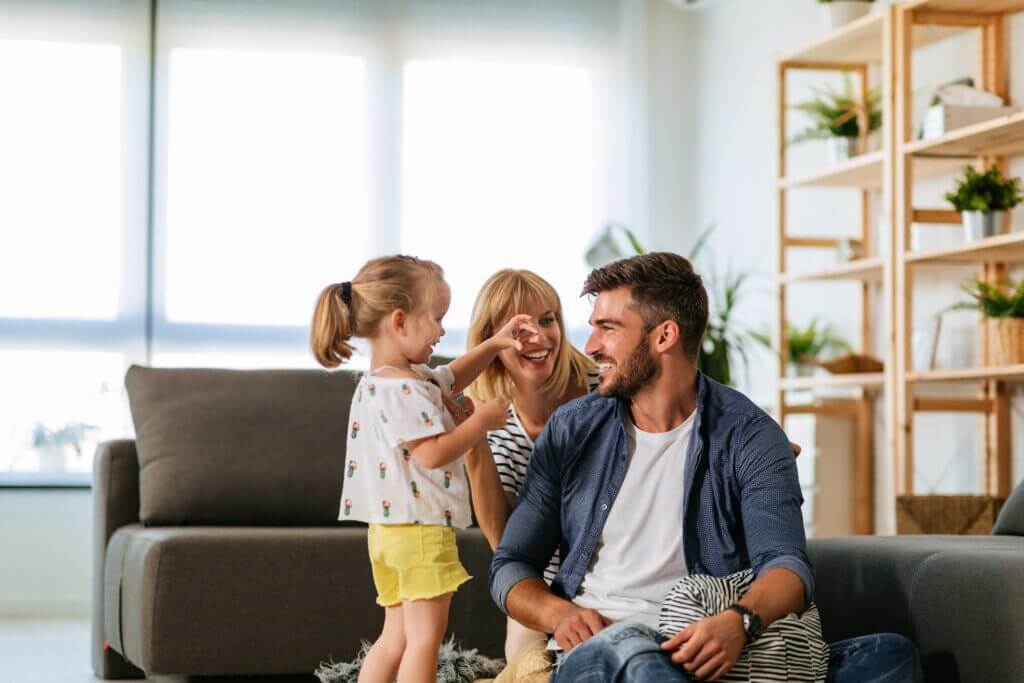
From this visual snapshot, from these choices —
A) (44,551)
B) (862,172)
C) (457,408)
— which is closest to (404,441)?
(457,408)

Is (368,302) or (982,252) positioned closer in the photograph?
(368,302)

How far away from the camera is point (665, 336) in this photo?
2.00 metres

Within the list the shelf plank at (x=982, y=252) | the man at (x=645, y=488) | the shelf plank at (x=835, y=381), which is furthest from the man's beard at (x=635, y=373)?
the shelf plank at (x=835, y=381)

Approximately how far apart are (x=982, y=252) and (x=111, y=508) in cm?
254

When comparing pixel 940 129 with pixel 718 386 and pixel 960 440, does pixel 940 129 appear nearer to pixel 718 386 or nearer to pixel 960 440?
pixel 960 440

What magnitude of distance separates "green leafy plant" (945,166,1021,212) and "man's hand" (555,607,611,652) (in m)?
2.50

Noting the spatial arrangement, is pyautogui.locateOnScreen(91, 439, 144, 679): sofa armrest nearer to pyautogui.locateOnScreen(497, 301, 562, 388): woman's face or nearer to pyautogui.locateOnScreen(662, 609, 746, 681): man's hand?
pyautogui.locateOnScreen(497, 301, 562, 388): woman's face

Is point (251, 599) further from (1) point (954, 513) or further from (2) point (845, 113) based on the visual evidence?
(2) point (845, 113)

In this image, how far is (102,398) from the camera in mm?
5910

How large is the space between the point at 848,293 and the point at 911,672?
11.3 ft

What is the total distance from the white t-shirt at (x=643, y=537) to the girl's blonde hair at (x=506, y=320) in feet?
1.44

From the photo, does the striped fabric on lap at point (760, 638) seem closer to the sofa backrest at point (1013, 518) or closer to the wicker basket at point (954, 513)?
the sofa backrest at point (1013, 518)

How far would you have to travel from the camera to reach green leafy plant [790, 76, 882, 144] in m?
4.78

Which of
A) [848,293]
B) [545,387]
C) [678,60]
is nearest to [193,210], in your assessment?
[678,60]
